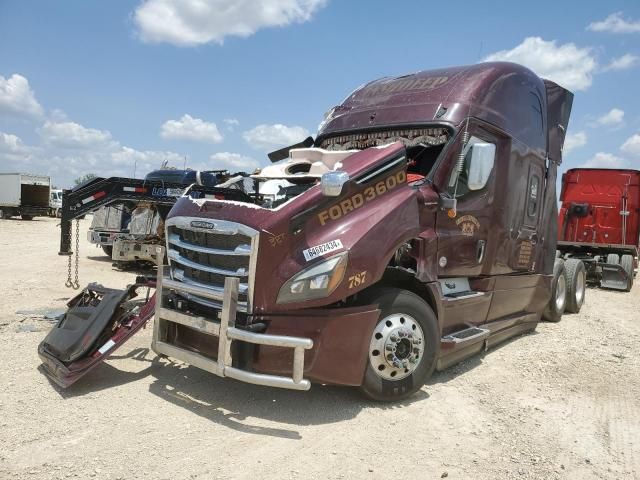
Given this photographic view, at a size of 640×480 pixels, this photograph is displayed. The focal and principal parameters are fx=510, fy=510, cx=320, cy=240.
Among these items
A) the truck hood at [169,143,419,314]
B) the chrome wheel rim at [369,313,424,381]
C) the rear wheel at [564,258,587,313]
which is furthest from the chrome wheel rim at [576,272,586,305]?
the truck hood at [169,143,419,314]

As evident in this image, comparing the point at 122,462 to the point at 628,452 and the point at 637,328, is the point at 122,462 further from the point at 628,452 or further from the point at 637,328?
the point at 637,328

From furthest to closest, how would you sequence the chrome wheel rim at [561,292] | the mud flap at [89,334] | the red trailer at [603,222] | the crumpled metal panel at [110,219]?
the red trailer at [603,222], the crumpled metal panel at [110,219], the chrome wheel rim at [561,292], the mud flap at [89,334]

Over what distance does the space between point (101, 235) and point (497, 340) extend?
30.2 feet

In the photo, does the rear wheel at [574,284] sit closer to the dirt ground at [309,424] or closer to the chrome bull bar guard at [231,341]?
the dirt ground at [309,424]

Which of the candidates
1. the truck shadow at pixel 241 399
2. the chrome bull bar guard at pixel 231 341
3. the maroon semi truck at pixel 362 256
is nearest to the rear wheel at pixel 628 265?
the maroon semi truck at pixel 362 256

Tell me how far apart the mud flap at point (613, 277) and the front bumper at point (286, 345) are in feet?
37.7

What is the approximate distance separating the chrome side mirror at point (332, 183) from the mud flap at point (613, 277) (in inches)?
468

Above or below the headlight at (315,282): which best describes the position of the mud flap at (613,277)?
below

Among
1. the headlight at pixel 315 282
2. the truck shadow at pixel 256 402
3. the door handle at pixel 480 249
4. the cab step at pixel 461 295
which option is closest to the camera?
the headlight at pixel 315 282

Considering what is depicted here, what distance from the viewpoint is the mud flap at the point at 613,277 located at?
13039 mm

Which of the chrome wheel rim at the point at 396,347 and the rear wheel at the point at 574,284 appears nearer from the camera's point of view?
the chrome wheel rim at the point at 396,347

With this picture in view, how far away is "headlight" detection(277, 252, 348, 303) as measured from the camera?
384cm

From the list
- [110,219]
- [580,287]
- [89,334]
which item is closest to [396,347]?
[89,334]

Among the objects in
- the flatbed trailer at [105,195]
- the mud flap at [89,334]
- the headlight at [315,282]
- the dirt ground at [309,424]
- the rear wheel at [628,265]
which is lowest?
the dirt ground at [309,424]
